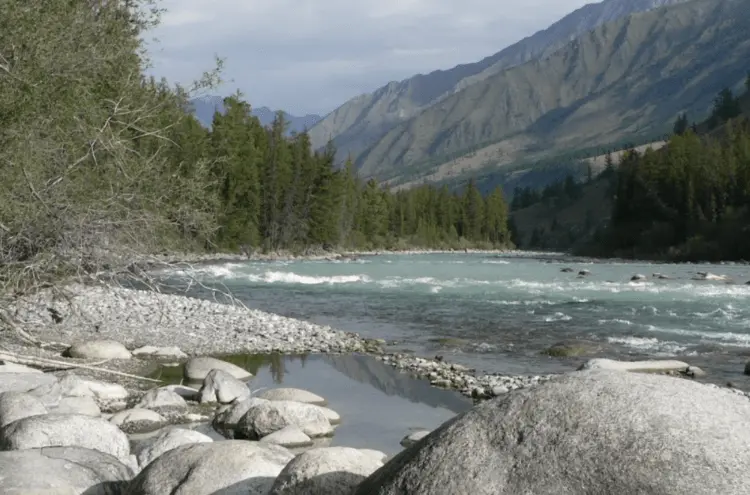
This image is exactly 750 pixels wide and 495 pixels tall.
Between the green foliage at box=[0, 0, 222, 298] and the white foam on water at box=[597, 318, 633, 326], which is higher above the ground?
the green foliage at box=[0, 0, 222, 298]

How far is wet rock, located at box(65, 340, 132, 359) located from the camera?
582 inches

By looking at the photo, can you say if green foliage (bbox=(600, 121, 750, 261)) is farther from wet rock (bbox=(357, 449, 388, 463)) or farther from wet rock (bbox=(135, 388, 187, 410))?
wet rock (bbox=(357, 449, 388, 463))

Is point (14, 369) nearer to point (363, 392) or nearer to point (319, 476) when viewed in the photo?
Answer: point (363, 392)

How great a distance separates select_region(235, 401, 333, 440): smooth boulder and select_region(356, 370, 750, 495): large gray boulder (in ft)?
21.0

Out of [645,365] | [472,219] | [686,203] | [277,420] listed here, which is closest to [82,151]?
[277,420]

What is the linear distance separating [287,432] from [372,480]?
5663 millimetres

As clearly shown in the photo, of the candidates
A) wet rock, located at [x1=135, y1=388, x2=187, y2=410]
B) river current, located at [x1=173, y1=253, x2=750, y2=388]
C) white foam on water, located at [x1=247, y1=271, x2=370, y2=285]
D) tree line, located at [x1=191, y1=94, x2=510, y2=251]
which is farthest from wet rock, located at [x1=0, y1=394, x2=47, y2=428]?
tree line, located at [x1=191, y1=94, x2=510, y2=251]

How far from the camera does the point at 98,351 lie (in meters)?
15.0

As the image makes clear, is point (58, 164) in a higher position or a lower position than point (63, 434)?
higher

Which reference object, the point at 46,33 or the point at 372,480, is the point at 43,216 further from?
the point at 372,480

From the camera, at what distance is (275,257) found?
240 ft

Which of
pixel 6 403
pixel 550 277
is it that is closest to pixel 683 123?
pixel 550 277

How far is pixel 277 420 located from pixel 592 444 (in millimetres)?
7186

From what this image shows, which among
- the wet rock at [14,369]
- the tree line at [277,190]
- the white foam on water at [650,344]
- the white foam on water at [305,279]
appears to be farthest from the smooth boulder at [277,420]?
the tree line at [277,190]
